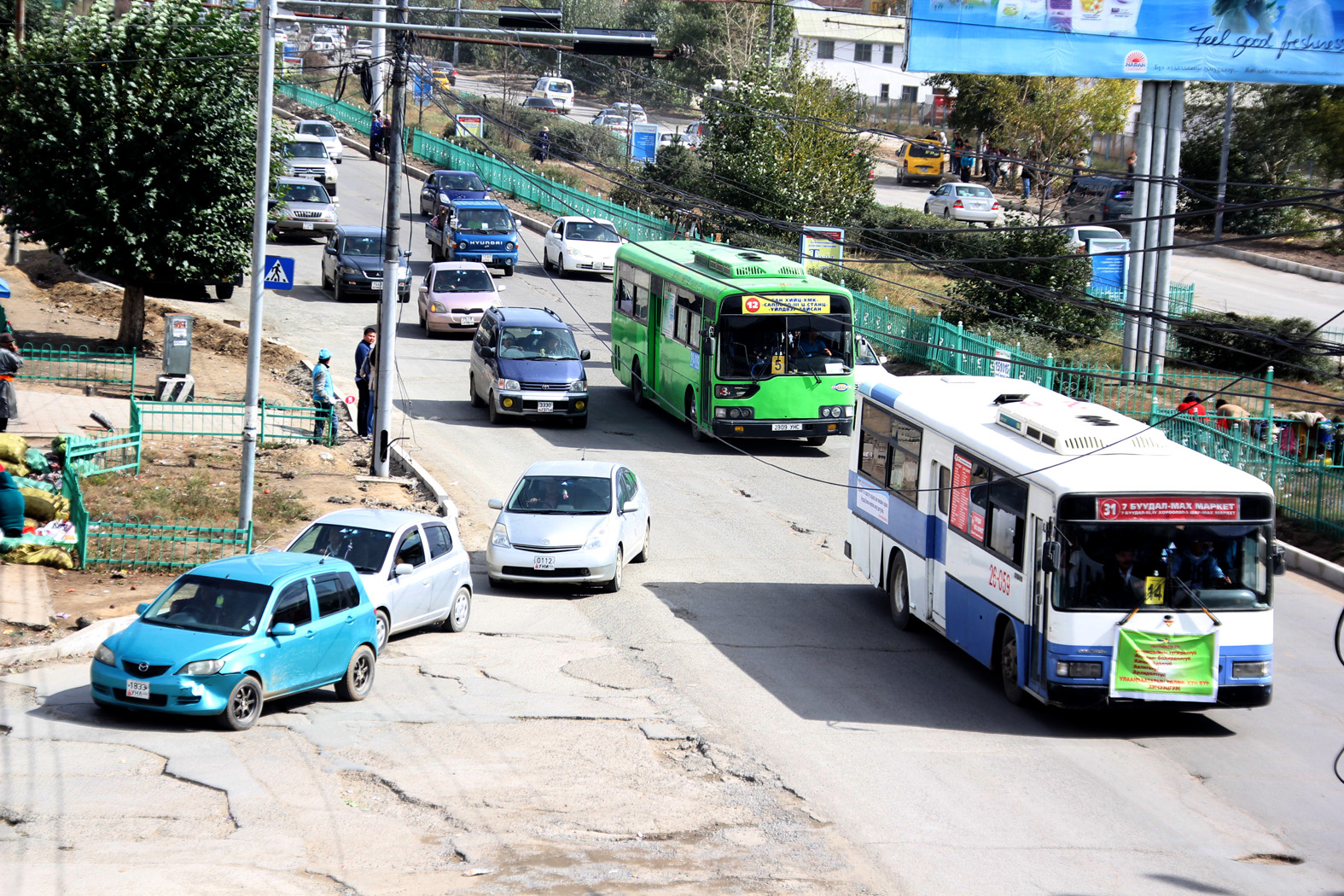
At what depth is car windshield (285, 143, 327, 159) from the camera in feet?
158

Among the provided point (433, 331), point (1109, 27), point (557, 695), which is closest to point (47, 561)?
point (557, 695)

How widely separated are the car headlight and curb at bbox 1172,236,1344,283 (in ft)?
123

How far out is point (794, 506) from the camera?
75.1ft

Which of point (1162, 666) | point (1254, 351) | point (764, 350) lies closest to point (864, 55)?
point (1254, 351)

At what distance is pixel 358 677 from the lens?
1359cm

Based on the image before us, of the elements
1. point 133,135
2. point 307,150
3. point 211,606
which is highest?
point 307,150

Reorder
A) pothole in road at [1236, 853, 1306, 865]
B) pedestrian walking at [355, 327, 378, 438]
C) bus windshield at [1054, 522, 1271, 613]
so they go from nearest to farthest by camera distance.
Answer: pothole in road at [1236, 853, 1306, 865] → bus windshield at [1054, 522, 1271, 613] → pedestrian walking at [355, 327, 378, 438]

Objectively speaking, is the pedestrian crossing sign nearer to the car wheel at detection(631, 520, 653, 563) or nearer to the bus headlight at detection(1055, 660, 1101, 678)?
the car wheel at detection(631, 520, 653, 563)

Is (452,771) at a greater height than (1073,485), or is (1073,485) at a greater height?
(1073,485)

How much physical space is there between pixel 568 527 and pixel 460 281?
17.9 m

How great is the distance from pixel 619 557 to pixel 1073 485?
6.98 meters

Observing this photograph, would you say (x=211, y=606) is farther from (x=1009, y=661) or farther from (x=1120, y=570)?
(x=1120, y=570)

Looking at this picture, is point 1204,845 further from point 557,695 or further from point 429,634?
point 429,634

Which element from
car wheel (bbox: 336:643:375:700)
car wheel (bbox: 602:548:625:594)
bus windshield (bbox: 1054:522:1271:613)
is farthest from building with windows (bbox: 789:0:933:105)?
car wheel (bbox: 336:643:375:700)
